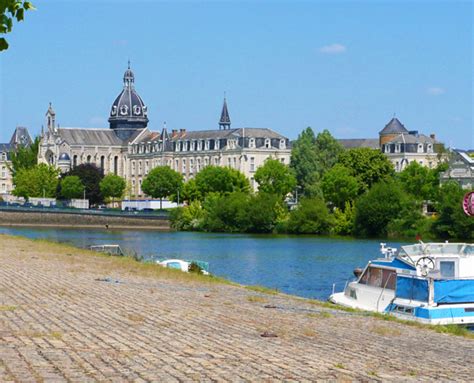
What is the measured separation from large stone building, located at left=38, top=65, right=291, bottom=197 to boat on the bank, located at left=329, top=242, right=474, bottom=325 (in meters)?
132

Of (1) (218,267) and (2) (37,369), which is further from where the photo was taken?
(1) (218,267)

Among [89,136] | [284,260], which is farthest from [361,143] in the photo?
[284,260]

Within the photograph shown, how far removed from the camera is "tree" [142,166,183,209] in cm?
15062

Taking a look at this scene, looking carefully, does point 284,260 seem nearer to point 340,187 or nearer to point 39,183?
point 340,187

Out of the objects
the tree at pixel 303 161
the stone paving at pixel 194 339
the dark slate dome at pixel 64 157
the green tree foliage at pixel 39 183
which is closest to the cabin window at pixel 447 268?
the stone paving at pixel 194 339

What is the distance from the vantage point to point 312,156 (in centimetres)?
13050

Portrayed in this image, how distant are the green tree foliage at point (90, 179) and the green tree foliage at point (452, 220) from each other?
8329cm

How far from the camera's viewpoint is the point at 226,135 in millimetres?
163375

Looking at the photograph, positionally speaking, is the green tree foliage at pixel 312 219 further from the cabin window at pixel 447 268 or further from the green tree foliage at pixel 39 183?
the green tree foliage at pixel 39 183

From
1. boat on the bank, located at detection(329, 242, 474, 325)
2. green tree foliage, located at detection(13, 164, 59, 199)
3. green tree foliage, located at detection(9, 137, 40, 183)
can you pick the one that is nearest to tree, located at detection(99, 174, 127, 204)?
green tree foliage, located at detection(13, 164, 59, 199)

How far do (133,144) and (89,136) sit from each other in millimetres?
8676

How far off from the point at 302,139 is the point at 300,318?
114 metres

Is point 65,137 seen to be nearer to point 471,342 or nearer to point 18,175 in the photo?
point 18,175

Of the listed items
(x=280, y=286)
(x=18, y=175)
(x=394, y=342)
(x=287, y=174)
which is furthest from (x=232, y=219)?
(x=394, y=342)
